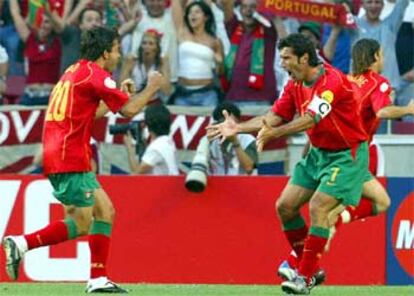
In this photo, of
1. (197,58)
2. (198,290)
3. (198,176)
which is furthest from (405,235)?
(197,58)

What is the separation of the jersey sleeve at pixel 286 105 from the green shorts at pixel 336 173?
357mm

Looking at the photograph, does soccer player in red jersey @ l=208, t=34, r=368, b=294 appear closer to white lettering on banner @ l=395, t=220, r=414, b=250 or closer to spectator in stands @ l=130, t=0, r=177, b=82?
white lettering on banner @ l=395, t=220, r=414, b=250

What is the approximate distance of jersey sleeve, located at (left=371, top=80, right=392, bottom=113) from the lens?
13.3 meters

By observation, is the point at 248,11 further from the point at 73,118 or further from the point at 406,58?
the point at 73,118

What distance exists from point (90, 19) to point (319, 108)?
601 cm

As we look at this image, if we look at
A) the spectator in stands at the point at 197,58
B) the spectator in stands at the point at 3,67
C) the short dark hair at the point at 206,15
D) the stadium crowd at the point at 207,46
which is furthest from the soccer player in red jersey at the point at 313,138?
the spectator in stands at the point at 3,67

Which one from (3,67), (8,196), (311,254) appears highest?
(3,67)

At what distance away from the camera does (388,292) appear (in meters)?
12.7

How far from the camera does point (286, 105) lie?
12109 mm

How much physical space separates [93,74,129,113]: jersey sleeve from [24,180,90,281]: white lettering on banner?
122 inches

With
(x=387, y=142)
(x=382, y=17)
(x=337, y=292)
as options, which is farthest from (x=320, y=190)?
(x=382, y=17)

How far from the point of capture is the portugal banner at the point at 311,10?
54.2 ft

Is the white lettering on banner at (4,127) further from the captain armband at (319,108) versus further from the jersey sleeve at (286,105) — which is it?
the captain armband at (319,108)

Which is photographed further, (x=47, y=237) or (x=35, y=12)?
(x=35, y=12)
